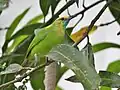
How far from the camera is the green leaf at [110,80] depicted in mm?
409

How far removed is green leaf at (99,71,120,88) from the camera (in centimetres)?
41

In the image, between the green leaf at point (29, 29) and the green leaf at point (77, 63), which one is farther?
the green leaf at point (29, 29)

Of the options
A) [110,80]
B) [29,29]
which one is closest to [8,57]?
[29,29]

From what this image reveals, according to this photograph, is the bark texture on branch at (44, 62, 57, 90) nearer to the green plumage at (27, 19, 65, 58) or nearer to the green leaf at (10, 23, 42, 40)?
the green plumage at (27, 19, 65, 58)

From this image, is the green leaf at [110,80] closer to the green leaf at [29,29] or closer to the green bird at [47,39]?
the green bird at [47,39]

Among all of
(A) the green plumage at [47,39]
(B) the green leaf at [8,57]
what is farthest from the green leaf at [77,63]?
(B) the green leaf at [8,57]

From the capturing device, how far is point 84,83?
1.03 ft

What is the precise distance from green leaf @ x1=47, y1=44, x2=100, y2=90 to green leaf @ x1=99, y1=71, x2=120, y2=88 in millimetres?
80

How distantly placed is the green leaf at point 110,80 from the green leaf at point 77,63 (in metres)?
0.08

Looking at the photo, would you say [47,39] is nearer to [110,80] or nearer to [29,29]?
[110,80]

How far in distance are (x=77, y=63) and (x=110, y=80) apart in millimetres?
101

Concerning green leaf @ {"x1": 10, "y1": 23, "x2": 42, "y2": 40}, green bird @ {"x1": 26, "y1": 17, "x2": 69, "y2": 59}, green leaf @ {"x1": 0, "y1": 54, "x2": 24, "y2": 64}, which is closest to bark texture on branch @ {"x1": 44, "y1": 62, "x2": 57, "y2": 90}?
green bird @ {"x1": 26, "y1": 17, "x2": 69, "y2": 59}

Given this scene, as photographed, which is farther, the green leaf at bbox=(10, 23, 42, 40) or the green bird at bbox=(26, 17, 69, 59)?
the green leaf at bbox=(10, 23, 42, 40)

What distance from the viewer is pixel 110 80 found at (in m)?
0.42
